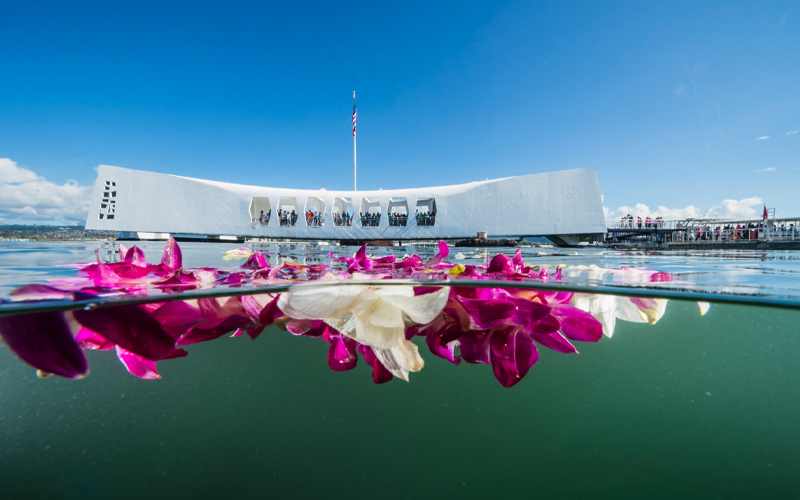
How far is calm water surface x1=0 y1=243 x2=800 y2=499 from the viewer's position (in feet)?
3.69

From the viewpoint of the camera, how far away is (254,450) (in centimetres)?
119

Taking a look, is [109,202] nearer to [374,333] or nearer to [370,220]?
[370,220]

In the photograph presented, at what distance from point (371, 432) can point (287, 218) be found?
20733 millimetres

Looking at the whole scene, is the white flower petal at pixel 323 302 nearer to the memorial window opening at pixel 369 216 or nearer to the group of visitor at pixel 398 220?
the group of visitor at pixel 398 220

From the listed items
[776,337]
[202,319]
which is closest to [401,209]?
[776,337]

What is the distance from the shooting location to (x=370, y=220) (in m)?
20.5

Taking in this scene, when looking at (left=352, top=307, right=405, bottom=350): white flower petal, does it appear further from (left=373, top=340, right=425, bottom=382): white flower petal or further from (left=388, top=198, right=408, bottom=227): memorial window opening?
(left=388, top=198, right=408, bottom=227): memorial window opening

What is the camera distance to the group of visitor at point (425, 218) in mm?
20219

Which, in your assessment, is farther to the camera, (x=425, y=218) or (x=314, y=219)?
(x=314, y=219)

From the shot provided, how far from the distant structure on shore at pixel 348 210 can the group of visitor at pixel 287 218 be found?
2.5 inches

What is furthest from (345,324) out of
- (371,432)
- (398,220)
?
(398,220)

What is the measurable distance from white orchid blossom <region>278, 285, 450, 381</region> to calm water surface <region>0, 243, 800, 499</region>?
26.2 inches

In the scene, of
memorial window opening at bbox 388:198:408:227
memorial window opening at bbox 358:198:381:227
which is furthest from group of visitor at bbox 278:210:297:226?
memorial window opening at bbox 388:198:408:227

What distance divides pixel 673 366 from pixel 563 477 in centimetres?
103
